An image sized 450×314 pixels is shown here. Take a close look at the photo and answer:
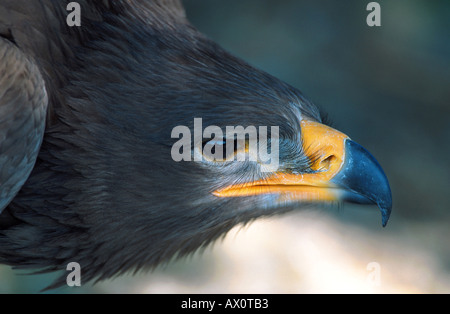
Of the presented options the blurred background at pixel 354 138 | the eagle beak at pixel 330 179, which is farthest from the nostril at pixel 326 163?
the blurred background at pixel 354 138

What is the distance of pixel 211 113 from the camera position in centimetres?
218

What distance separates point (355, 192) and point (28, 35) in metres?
1.36

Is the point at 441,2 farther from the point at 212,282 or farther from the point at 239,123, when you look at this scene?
the point at 239,123

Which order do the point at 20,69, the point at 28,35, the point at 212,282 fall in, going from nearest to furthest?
the point at 20,69 → the point at 28,35 → the point at 212,282

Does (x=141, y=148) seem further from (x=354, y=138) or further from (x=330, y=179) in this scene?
(x=354, y=138)

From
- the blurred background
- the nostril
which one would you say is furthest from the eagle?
the blurred background

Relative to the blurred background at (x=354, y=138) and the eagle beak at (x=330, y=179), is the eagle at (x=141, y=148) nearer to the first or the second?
the eagle beak at (x=330, y=179)

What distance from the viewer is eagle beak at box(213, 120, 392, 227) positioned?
2305mm

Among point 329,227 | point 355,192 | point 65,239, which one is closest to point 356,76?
point 329,227

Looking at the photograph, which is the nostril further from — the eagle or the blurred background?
the blurred background

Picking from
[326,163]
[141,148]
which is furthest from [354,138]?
[141,148]

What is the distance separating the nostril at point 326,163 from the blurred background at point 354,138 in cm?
214

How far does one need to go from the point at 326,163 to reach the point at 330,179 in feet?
0.22

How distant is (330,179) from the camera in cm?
234
